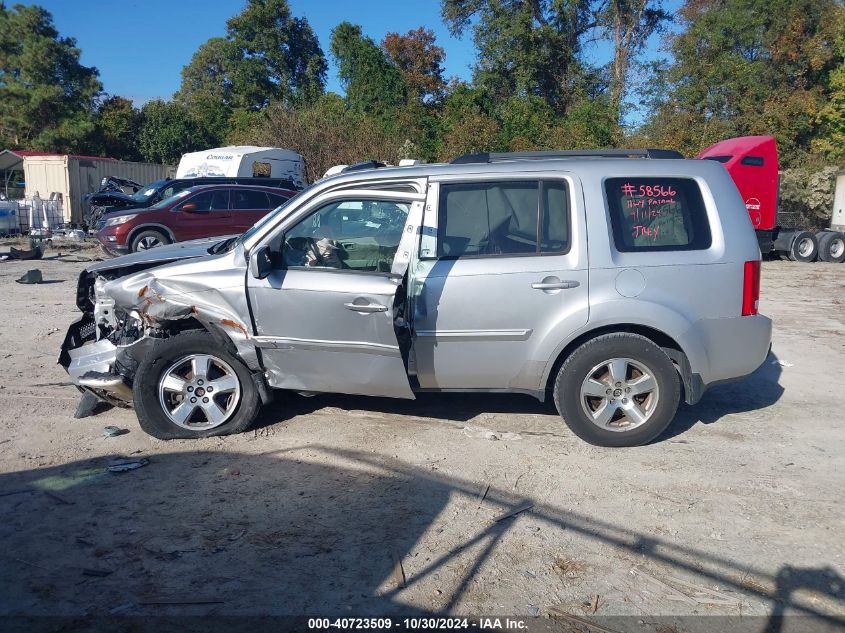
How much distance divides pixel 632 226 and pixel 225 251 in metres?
3.02

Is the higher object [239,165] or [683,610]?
[239,165]

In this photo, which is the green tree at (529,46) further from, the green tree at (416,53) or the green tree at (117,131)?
the green tree at (117,131)

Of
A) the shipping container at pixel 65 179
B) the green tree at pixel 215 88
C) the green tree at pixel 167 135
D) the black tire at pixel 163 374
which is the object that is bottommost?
the black tire at pixel 163 374

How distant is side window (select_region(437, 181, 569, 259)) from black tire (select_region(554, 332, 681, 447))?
0.75m

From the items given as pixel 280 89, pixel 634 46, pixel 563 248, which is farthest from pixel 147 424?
pixel 280 89

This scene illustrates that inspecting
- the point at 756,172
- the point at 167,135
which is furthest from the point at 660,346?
the point at 167,135

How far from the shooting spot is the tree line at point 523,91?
89.4 ft

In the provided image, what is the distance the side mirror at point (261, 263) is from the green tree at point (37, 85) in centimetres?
3948

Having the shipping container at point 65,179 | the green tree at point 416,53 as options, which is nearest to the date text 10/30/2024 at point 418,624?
the shipping container at point 65,179

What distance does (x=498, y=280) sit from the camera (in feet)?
16.0

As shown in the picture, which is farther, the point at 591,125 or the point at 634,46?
the point at 634,46

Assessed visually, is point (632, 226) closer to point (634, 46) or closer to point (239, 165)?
point (239, 165)

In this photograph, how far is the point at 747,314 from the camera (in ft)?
16.5


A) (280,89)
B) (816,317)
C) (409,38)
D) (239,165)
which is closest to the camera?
(816,317)
